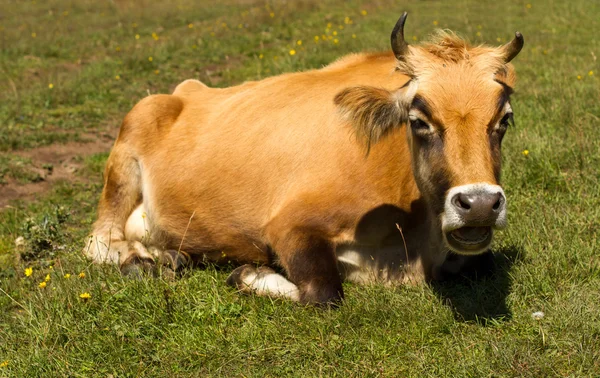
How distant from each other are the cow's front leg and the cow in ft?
0.03

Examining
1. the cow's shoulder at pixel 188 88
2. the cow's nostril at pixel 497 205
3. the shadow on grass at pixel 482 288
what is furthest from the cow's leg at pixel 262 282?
the cow's shoulder at pixel 188 88

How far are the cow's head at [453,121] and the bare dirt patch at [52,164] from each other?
459cm

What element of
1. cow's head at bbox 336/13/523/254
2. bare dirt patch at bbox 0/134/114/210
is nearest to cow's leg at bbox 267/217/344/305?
cow's head at bbox 336/13/523/254

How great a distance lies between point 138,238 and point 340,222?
2.41 metres

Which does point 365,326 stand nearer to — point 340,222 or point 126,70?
point 340,222

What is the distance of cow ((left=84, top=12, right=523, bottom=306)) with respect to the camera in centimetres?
440

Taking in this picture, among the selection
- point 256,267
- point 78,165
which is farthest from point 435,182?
point 78,165

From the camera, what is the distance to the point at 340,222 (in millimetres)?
5375

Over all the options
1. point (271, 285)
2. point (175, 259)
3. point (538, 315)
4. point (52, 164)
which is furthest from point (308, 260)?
point (52, 164)

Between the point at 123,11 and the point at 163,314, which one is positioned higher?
the point at 163,314

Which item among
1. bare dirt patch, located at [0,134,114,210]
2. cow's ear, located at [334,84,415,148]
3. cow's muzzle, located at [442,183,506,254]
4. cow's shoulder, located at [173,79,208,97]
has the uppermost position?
cow's ear, located at [334,84,415,148]

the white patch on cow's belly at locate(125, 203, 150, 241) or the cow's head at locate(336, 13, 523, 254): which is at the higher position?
the cow's head at locate(336, 13, 523, 254)

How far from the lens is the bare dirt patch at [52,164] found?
313 inches

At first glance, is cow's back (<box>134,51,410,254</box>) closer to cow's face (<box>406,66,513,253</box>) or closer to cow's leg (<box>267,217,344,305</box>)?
cow's leg (<box>267,217,344,305</box>)
